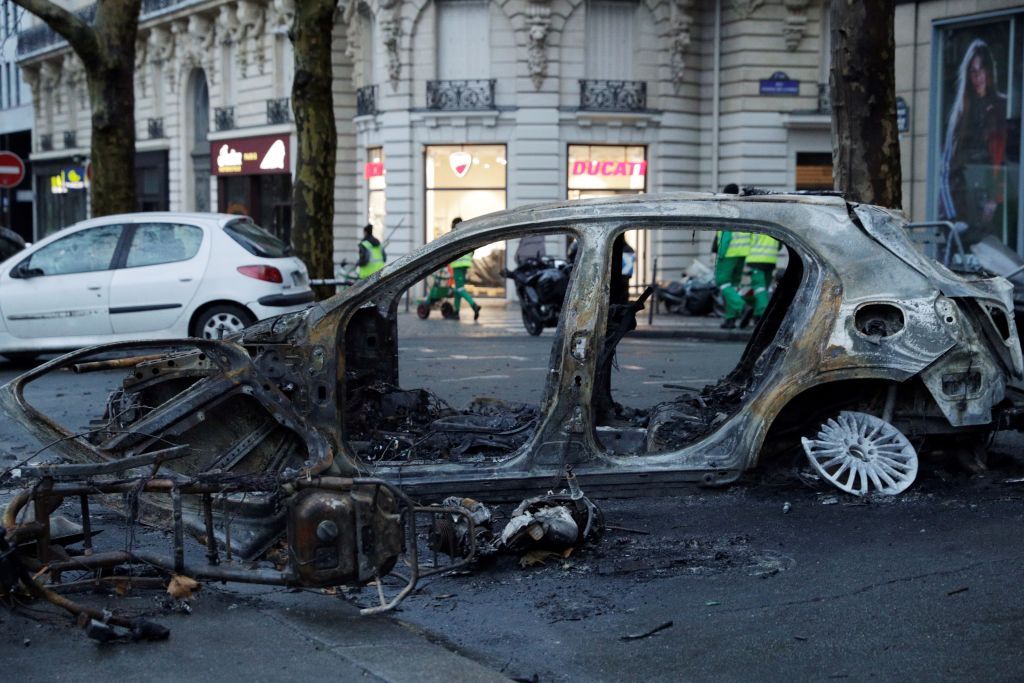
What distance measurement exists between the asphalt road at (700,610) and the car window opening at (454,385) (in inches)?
27.1

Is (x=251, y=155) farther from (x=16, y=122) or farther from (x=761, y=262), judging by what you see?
(x=16, y=122)

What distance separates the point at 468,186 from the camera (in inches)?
1209

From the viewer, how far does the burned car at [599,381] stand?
5883 mm

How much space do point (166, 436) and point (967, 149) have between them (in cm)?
1682

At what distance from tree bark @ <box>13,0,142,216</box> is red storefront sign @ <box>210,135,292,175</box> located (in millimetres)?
13490

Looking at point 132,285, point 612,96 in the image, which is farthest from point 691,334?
point 612,96

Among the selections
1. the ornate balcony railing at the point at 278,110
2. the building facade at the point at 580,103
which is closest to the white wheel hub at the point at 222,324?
the building facade at the point at 580,103

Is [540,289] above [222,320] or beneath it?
above

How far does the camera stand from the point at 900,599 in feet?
16.1

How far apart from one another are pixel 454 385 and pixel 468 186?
19.4 m

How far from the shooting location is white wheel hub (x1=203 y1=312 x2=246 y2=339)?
44.6ft

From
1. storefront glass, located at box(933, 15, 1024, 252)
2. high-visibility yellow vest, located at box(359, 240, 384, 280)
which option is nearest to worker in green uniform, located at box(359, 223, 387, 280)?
high-visibility yellow vest, located at box(359, 240, 384, 280)

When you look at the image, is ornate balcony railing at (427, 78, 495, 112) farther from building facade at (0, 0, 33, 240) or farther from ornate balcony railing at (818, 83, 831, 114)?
building facade at (0, 0, 33, 240)

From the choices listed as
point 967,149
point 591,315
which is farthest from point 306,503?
point 967,149
